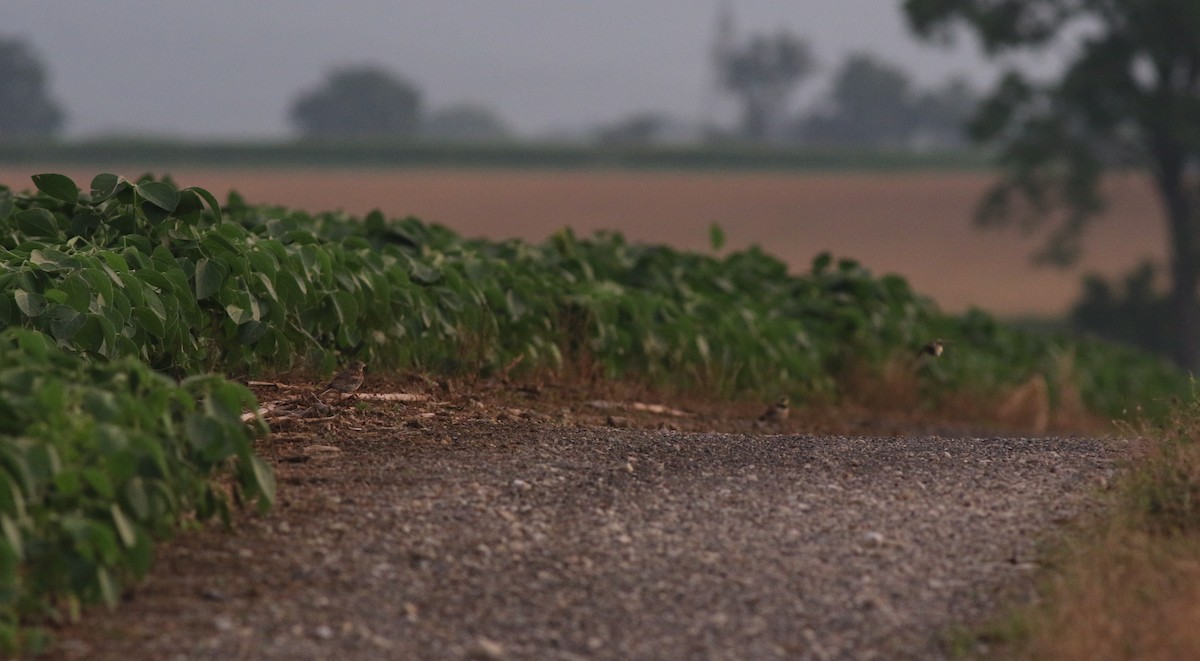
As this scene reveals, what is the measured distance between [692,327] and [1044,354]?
7.56m

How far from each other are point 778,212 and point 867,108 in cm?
10210

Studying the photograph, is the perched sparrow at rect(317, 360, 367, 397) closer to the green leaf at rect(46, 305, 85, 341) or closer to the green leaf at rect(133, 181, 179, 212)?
the green leaf at rect(133, 181, 179, 212)

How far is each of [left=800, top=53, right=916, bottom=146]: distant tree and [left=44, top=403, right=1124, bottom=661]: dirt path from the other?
469 ft

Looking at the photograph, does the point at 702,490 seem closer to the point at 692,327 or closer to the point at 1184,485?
the point at 1184,485

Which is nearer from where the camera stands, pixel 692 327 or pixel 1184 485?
pixel 1184 485

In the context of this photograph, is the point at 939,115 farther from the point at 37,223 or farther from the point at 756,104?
the point at 37,223

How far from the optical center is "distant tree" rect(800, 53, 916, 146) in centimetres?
14888

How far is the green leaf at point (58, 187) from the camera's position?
7227 millimetres

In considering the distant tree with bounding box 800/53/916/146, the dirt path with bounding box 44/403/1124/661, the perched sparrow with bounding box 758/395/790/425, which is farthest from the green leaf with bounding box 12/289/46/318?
the distant tree with bounding box 800/53/916/146

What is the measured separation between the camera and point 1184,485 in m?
5.13

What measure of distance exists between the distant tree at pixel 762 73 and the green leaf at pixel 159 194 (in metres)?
141

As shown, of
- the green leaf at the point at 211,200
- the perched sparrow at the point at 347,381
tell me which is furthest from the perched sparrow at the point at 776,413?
the green leaf at the point at 211,200

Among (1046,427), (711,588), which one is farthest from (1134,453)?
(1046,427)

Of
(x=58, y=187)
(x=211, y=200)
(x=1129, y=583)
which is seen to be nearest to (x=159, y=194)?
(x=211, y=200)
